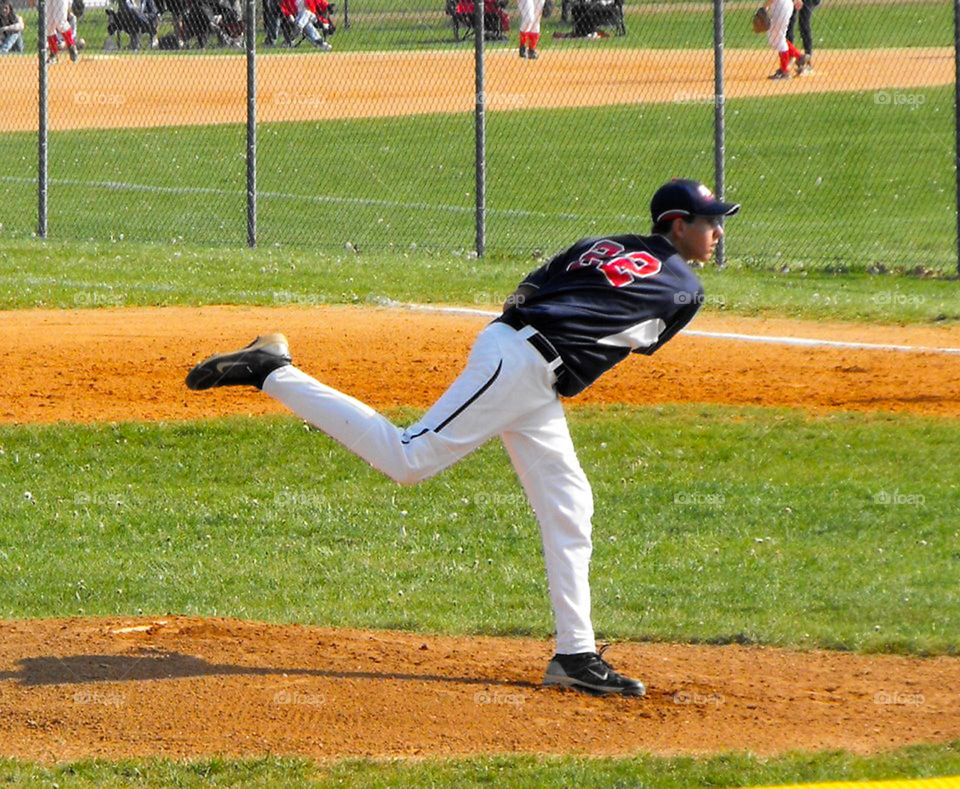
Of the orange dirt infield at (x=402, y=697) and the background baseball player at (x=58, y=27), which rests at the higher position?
the background baseball player at (x=58, y=27)

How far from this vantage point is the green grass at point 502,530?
7984 mm

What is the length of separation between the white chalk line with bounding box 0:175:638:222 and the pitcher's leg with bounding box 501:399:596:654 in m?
14.4

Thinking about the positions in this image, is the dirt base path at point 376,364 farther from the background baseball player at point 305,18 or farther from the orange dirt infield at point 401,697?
the background baseball player at point 305,18

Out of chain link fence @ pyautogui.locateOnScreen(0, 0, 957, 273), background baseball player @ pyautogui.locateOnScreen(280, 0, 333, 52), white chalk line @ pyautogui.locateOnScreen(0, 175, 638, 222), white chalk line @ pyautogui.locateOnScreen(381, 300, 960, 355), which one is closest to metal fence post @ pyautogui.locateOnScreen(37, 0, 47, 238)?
chain link fence @ pyautogui.locateOnScreen(0, 0, 957, 273)

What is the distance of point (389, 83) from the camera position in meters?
29.2

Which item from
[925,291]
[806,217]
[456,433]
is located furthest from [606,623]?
[806,217]

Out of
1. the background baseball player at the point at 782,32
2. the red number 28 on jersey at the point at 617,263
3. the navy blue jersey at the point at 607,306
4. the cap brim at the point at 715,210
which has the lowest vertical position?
the navy blue jersey at the point at 607,306

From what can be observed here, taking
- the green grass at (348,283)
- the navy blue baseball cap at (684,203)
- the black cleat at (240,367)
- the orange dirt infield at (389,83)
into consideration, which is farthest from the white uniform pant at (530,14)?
the black cleat at (240,367)

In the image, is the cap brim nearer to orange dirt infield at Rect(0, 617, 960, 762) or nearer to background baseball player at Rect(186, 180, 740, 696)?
background baseball player at Rect(186, 180, 740, 696)

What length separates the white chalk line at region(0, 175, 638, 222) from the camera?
21.1m

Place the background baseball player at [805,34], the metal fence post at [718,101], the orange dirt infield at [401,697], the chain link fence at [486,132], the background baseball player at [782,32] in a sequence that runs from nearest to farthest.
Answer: the orange dirt infield at [401,697], the metal fence post at [718,101], the chain link fence at [486,132], the background baseball player at [782,32], the background baseball player at [805,34]

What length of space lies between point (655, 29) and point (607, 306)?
28172mm

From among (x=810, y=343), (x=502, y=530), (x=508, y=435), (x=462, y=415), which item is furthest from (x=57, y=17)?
(x=462, y=415)

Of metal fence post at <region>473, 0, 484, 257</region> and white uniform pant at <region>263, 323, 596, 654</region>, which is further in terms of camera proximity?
metal fence post at <region>473, 0, 484, 257</region>
